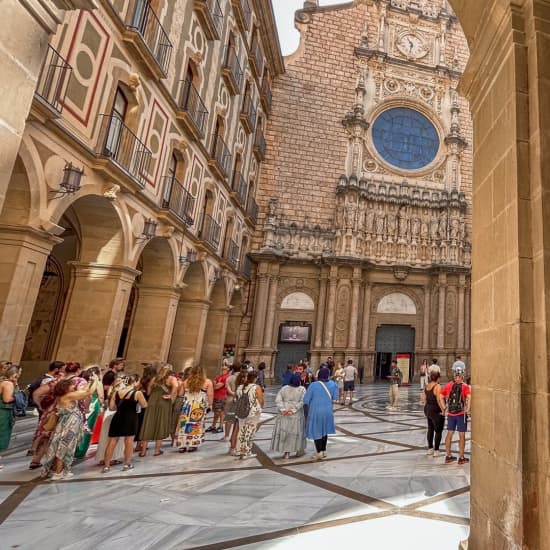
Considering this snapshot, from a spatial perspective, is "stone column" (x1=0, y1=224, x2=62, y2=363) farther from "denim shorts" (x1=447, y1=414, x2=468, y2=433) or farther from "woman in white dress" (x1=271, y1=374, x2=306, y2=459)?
"denim shorts" (x1=447, y1=414, x2=468, y2=433)

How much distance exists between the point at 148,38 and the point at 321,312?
53.3 feet

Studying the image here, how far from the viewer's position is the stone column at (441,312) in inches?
877

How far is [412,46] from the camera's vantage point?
27.4m

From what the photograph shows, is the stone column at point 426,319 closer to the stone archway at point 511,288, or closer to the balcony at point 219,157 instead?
the balcony at point 219,157

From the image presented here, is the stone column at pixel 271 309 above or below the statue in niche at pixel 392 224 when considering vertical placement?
below

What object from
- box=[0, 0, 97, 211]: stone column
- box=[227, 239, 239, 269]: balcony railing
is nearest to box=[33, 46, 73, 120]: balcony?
box=[0, 0, 97, 211]: stone column

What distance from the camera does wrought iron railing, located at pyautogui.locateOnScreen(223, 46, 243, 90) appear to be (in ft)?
50.4

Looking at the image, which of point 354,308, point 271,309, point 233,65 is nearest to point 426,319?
point 354,308

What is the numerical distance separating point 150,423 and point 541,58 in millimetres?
6458

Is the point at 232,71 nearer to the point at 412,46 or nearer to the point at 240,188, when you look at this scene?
the point at 240,188

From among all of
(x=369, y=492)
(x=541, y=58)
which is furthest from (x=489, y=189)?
(x=369, y=492)

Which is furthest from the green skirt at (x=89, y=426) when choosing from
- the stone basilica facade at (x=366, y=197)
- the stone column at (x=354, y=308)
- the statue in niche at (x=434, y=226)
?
the statue in niche at (x=434, y=226)

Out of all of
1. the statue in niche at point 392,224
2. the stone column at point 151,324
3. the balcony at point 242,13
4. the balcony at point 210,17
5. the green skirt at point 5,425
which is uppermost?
the balcony at point 242,13

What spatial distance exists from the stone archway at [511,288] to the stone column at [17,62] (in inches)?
134
